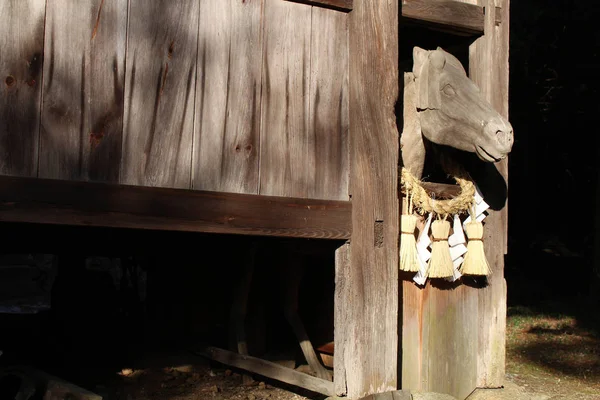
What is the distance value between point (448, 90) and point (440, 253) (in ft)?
3.60

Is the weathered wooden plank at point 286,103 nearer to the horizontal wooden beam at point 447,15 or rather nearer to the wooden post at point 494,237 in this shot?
the horizontal wooden beam at point 447,15

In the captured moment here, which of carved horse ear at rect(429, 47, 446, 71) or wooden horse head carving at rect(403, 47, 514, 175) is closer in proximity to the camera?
wooden horse head carving at rect(403, 47, 514, 175)

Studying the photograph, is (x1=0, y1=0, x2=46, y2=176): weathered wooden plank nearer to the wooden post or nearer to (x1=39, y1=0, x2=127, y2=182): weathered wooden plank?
(x1=39, y1=0, x2=127, y2=182): weathered wooden plank

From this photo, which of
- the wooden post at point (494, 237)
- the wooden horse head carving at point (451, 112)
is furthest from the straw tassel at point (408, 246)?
the wooden post at point (494, 237)

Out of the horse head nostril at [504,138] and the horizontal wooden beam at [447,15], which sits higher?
the horizontal wooden beam at [447,15]

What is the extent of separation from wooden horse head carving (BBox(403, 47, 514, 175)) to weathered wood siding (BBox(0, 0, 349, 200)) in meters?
0.82

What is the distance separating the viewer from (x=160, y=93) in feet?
13.3

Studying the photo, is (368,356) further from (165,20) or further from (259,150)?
(165,20)

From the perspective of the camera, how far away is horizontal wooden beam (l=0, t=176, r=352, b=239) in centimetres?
363

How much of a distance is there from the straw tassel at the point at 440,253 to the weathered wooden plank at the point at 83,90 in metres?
2.33

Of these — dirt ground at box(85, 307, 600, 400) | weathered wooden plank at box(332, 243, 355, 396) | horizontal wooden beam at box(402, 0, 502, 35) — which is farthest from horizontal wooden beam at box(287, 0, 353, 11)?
dirt ground at box(85, 307, 600, 400)

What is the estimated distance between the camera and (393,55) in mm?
4871

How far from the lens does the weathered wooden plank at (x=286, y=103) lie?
14.4ft

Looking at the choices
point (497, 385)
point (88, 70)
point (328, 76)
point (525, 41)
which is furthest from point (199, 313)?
point (525, 41)
